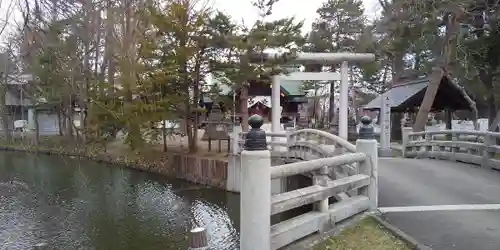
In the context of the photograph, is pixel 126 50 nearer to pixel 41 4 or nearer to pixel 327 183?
pixel 41 4

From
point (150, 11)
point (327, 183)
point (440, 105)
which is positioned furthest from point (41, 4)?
point (440, 105)

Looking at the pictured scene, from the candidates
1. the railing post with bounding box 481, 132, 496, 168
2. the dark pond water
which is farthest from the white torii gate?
the railing post with bounding box 481, 132, 496, 168

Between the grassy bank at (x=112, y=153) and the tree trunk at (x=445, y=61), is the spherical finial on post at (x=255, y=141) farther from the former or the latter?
the tree trunk at (x=445, y=61)

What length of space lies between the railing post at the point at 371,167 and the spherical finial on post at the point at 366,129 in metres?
0.08

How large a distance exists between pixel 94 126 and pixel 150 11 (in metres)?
4.96

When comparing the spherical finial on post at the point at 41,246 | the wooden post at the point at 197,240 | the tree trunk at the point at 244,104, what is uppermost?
the tree trunk at the point at 244,104

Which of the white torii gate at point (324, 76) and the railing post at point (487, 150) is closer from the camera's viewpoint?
the railing post at point (487, 150)

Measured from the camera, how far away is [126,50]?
16422 millimetres

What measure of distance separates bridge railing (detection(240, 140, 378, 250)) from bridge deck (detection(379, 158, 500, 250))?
558 mm

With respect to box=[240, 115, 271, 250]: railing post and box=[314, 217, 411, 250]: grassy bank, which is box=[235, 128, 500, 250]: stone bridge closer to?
box=[314, 217, 411, 250]: grassy bank

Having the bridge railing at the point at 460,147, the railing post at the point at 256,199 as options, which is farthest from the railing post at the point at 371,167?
the bridge railing at the point at 460,147

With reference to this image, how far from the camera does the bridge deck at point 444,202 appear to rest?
4.61 metres

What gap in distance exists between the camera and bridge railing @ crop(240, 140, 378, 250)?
3.87 m

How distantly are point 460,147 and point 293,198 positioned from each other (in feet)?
26.0
